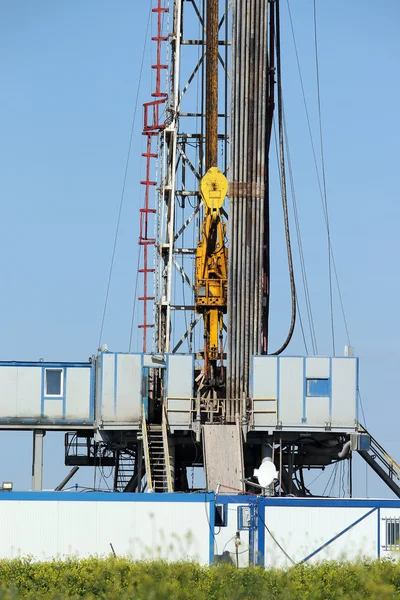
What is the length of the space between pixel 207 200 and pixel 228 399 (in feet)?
24.8

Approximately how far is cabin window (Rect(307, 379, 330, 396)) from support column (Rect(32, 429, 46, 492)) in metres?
9.83

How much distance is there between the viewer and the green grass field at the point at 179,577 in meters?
33.5

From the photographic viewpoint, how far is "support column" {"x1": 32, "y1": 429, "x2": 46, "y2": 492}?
54906mm

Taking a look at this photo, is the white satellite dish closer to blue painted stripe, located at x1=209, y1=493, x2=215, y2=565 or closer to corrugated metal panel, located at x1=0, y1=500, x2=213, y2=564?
blue painted stripe, located at x1=209, y1=493, x2=215, y2=565

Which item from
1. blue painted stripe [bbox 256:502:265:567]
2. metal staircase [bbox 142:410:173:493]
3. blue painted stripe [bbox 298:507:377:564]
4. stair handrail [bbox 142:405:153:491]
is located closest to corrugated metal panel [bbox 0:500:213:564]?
blue painted stripe [bbox 256:502:265:567]

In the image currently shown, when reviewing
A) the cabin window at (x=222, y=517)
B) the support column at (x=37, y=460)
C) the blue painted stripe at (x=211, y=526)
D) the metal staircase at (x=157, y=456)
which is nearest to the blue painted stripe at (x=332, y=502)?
the cabin window at (x=222, y=517)

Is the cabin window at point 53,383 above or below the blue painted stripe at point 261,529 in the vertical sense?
above

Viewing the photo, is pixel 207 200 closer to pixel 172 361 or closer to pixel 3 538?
pixel 172 361

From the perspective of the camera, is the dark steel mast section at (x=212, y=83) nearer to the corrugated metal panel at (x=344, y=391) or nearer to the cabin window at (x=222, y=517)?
the corrugated metal panel at (x=344, y=391)

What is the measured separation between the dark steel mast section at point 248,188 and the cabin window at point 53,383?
20.1 feet

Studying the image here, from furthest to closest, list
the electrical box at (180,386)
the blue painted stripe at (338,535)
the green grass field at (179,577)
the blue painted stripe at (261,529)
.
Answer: the electrical box at (180,386)
the blue painted stripe at (261,529)
the blue painted stripe at (338,535)
the green grass field at (179,577)

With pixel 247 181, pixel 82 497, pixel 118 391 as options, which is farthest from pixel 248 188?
pixel 82 497

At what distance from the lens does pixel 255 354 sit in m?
55.5

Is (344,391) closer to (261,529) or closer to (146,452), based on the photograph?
(146,452)
